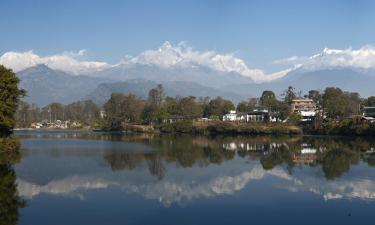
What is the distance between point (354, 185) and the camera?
1028 inches

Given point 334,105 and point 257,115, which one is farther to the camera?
point 257,115

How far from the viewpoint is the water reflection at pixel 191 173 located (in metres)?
24.6

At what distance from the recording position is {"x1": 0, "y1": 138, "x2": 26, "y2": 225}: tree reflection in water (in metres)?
18.3

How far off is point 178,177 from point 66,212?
11.2 meters

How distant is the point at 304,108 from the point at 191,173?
78.9 m

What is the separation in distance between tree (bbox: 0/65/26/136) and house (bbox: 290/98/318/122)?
59670 mm

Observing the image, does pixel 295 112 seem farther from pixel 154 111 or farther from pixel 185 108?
pixel 154 111

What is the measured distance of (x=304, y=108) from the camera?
348 feet

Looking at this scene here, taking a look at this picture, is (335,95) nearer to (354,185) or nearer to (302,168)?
(302,168)

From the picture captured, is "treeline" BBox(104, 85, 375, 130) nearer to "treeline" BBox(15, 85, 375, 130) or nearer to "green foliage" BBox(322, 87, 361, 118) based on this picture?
"treeline" BBox(15, 85, 375, 130)

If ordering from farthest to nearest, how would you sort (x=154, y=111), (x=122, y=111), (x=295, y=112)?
1. (x=122, y=111)
2. (x=154, y=111)
3. (x=295, y=112)

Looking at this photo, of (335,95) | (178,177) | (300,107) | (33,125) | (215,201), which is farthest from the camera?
(33,125)

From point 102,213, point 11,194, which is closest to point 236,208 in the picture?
point 102,213

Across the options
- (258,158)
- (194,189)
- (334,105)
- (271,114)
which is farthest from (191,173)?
(271,114)
